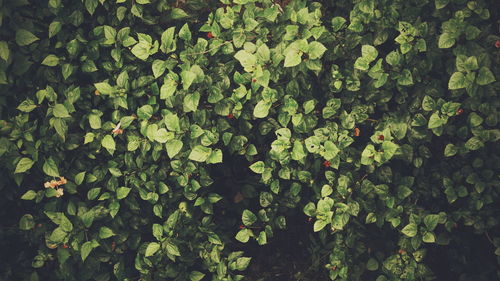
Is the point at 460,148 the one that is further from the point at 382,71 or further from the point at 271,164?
the point at 271,164

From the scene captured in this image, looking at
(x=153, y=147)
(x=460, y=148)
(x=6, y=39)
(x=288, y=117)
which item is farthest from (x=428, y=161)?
(x=6, y=39)

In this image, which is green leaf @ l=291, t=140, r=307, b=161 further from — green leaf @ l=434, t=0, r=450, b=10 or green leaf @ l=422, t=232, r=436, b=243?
green leaf @ l=434, t=0, r=450, b=10

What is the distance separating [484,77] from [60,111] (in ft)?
6.67

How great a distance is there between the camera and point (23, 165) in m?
2.39

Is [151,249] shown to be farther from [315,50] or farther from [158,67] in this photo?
[315,50]

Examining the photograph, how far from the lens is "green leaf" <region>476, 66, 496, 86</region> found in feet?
6.95

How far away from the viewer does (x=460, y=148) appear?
7.57 ft

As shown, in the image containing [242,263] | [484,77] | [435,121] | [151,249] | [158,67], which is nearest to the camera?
[484,77]

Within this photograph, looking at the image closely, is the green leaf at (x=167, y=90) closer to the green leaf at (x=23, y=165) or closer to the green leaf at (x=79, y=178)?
the green leaf at (x=79, y=178)

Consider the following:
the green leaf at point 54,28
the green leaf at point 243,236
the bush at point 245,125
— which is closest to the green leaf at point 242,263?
the bush at point 245,125

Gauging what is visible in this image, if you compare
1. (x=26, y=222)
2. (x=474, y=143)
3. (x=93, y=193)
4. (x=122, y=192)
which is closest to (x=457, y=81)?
(x=474, y=143)

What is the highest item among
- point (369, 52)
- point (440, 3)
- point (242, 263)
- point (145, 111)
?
point (440, 3)

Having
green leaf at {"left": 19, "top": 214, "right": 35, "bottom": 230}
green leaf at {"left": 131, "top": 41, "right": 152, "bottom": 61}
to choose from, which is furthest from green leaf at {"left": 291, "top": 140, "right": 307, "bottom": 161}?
green leaf at {"left": 19, "top": 214, "right": 35, "bottom": 230}

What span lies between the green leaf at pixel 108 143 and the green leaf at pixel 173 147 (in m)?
0.30
